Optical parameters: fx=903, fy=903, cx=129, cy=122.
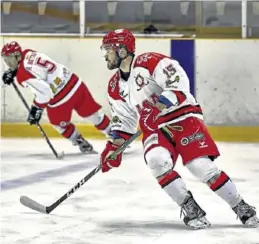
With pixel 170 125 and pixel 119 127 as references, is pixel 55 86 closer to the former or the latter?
pixel 119 127

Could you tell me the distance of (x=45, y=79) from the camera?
587 centimetres

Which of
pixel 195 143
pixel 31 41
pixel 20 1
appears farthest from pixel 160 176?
pixel 20 1

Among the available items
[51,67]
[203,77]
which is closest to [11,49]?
[51,67]

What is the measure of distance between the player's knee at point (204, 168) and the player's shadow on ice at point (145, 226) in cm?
21

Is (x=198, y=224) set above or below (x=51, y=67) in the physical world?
below

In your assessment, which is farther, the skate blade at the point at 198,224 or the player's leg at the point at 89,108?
the player's leg at the point at 89,108

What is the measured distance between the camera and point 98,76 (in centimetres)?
682

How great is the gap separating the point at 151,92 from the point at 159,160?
0.94ft

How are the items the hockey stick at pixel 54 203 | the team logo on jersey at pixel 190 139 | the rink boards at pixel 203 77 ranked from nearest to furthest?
the team logo on jersey at pixel 190 139, the hockey stick at pixel 54 203, the rink boards at pixel 203 77

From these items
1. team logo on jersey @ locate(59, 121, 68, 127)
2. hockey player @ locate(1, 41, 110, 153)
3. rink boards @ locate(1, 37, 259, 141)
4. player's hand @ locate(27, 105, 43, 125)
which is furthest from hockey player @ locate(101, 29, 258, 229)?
rink boards @ locate(1, 37, 259, 141)

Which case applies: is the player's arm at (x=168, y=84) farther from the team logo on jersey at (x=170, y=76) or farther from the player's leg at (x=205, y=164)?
the player's leg at (x=205, y=164)

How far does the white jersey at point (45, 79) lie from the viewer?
18.5 ft

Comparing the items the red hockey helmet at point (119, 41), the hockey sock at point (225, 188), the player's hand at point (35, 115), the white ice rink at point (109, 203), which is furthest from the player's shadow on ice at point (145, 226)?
the player's hand at point (35, 115)

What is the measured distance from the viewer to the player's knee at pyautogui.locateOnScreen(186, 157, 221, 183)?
342 cm
